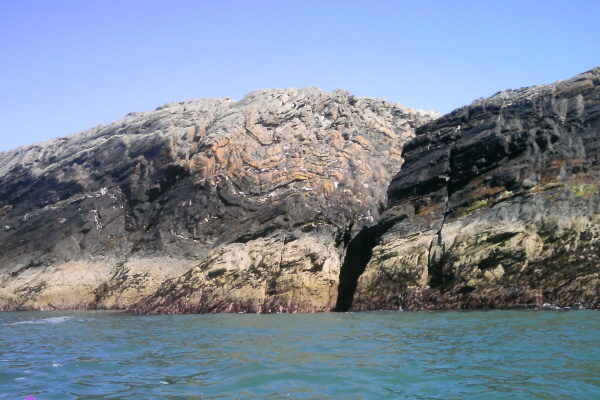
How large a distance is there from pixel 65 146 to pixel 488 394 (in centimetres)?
3861

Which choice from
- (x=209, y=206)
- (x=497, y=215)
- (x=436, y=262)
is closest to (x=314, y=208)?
(x=209, y=206)

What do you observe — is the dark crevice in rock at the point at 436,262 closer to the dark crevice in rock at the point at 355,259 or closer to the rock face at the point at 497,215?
the rock face at the point at 497,215

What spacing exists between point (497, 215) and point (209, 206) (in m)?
15.1

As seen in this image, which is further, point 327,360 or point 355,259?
point 355,259

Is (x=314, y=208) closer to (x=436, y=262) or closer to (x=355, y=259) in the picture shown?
(x=355, y=259)

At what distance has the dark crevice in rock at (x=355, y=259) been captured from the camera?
2194cm

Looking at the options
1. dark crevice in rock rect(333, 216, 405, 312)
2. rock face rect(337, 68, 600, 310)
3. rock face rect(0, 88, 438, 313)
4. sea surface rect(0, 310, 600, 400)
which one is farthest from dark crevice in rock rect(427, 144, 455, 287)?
rock face rect(0, 88, 438, 313)

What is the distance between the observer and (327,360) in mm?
9531

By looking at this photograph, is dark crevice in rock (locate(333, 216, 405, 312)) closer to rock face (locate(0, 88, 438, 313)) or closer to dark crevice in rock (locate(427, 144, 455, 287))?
rock face (locate(0, 88, 438, 313))

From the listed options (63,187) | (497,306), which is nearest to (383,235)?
(497,306)

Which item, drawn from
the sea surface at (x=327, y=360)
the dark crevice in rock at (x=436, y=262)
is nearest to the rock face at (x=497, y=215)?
the dark crevice in rock at (x=436, y=262)

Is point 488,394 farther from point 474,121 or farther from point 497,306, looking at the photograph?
point 474,121

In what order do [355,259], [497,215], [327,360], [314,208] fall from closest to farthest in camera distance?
[327,360] → [497,215] → [355,259] → [314,208]

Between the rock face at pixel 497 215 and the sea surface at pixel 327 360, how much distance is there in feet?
8.32
